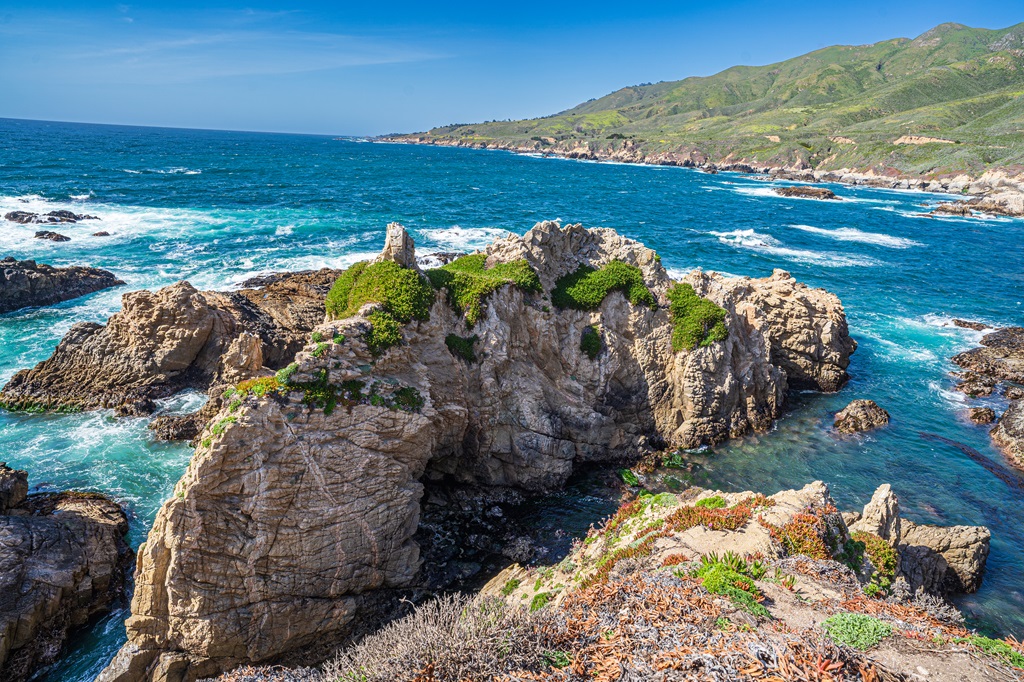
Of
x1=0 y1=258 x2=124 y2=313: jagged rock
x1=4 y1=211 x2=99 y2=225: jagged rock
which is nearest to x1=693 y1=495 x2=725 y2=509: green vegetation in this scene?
x1=0 y1=258 x2=124 y2=313: jagged rock

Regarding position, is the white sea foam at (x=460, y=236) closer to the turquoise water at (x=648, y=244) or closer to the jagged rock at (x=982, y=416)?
the turquoise water at (x=648, y=244)

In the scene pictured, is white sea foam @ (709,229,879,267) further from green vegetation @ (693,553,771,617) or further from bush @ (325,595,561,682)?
bush @ (325,595,561,682)

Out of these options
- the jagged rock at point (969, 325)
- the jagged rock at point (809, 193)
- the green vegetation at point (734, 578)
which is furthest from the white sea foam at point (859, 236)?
the green vegetation at point (734, 578)

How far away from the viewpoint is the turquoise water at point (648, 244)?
20.9 meters

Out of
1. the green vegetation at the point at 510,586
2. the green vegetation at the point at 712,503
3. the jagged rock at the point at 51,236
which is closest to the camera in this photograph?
the green vegetation at the point at 712,503

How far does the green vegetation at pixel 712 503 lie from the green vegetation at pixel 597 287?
11141 millimetres

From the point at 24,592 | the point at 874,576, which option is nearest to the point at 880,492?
the point at 874,576

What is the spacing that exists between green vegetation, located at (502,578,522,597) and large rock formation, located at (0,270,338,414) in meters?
16.3

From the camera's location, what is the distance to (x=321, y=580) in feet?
47.8

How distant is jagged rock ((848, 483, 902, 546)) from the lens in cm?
1631

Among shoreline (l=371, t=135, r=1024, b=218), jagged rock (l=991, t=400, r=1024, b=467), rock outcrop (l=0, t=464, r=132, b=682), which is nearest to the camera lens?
rock outcrop (l=0, t=464, r=132, b=682)

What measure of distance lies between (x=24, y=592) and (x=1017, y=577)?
3028 centimetres

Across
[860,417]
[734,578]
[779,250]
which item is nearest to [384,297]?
[734,578]

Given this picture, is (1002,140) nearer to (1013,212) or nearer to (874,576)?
(1013,212)
